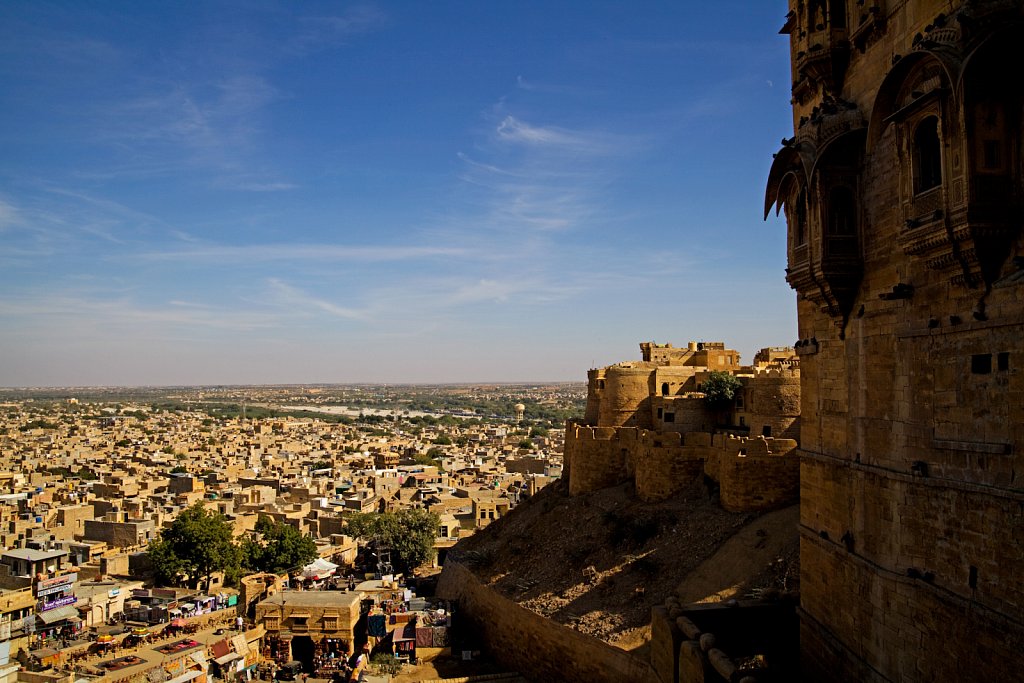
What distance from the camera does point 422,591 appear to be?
26.0 metres

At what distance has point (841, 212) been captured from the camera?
8047mm

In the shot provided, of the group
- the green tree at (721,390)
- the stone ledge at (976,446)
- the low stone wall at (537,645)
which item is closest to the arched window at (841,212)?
the stone ledge at (976,446)

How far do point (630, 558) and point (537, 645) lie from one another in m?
2.59

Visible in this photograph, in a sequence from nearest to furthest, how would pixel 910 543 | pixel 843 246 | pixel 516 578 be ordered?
pixel 910 543, pixel 843 246, pixel 516 578

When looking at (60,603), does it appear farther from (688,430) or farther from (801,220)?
(801,220)

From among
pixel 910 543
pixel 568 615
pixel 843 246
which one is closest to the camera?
pixel 910 543

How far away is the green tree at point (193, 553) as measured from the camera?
2872 cm

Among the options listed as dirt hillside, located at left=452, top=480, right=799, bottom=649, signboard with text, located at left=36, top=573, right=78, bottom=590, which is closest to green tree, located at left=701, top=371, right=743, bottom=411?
dirt hillside, located at left=452, top=480, right=799, bottom=649

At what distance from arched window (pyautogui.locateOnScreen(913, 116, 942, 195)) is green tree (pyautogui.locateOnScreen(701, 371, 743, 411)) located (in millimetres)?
14658

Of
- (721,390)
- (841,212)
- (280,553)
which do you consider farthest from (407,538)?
(841,212)

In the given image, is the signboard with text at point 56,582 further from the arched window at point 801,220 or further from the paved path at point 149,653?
the arched window at point 801,220

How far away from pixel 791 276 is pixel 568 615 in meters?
9.46

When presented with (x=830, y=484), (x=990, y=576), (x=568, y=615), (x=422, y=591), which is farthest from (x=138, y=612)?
(x=990, y=576)

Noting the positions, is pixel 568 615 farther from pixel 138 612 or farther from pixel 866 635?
pixel 138 612
